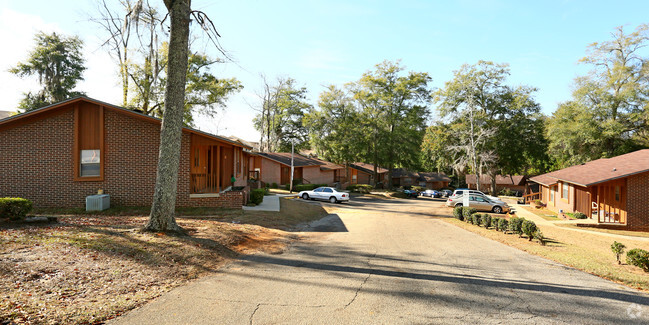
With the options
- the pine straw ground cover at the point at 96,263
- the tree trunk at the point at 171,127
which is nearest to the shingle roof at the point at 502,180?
the pine straw ground cover at the point at 96,263

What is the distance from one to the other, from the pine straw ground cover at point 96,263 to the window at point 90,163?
14.6 ft

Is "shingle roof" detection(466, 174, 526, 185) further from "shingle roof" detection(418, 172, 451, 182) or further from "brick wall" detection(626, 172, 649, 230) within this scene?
"brick wall" detection(626, 172, 649, 230)

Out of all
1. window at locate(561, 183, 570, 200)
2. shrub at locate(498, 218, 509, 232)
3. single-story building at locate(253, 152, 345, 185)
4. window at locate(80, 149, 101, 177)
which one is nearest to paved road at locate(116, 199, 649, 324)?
shrub at locate(498, 218, 509, 232)

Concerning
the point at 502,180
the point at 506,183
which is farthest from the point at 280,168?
the point at 502,180

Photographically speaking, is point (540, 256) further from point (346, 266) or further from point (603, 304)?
point (346, 266)

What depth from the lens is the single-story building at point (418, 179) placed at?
232 feet

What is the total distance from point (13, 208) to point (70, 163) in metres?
5.54

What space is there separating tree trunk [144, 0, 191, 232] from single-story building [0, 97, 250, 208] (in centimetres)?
513

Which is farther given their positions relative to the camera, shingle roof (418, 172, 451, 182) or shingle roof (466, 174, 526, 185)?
shingle roof (418, 172, 451, 182)

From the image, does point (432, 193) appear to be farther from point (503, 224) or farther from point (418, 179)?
point (503, 224)

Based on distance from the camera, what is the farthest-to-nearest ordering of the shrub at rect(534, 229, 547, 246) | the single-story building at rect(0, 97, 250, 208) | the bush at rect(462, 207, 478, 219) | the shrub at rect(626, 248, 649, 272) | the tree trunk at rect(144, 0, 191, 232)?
the bush at rect(462, 207, 478, 219), the single-story building at rect(0, 97, 250, 208), the shrub at rect(534, 229, 547, 246), the tree trunk at rect(144, 0, 191, 232), the shrub at rect(626, 248, 649, 272)

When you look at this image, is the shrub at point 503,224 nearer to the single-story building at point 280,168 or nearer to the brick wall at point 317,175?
the single-story building at point 280,168

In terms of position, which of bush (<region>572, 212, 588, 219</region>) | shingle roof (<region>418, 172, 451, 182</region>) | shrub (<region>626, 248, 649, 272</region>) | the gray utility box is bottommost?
bush (<region>572, 212, 588, 219</region>)

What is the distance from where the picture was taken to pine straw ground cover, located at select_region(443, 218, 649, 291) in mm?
7727
